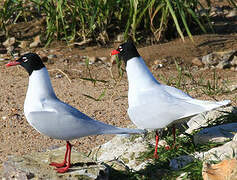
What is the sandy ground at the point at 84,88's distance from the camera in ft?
14.5

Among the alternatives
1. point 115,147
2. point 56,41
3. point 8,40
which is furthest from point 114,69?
point 115,147

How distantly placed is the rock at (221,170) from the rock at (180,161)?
0.40 metres

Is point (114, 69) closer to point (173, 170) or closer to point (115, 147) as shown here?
point (115, 147)

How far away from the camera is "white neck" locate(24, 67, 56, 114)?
3283mm

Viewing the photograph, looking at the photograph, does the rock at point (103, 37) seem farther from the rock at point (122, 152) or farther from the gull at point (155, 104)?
the gull at point (155, 104)

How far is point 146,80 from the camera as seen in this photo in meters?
3.72

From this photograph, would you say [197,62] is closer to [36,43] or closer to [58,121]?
[36,43]

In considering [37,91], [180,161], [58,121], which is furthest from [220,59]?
[58,121]

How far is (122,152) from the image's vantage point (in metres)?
3.89

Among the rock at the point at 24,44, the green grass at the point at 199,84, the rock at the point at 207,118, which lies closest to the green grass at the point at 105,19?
the rock at the point at 24,44

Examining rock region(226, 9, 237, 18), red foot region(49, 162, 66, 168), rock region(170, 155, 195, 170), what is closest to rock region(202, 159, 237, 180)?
rock region(170, 155, 195, 170)

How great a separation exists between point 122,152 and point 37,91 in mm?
903

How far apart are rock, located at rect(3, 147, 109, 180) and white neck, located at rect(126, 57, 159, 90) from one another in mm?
678

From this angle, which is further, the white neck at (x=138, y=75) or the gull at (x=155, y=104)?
the white neck at (x=138, y=75)
